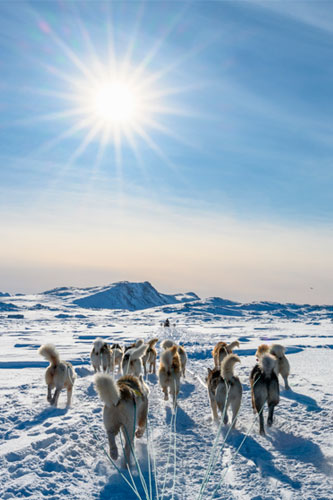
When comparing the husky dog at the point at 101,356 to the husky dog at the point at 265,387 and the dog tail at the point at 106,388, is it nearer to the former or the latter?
the husky dog at the point at 265,387

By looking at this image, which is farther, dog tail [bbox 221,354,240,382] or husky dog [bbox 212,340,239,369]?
husky dog [bbox 212,340,239,369]

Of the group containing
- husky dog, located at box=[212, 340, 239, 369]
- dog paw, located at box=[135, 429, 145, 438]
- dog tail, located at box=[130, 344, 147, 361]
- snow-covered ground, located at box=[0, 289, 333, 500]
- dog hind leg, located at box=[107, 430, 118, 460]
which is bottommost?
snow-covered ground, located at box=[0, 289, 333, 500]

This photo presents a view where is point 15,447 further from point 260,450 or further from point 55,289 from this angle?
point 55,289

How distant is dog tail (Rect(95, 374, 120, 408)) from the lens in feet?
14.3

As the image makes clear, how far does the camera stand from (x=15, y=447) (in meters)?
5.18

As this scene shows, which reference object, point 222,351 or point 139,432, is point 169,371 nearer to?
point 139,432


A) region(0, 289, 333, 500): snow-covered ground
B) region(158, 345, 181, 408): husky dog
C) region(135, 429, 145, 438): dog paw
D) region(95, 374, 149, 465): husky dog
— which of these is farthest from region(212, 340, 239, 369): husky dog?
region(95, 374, 149, 465): husky dog

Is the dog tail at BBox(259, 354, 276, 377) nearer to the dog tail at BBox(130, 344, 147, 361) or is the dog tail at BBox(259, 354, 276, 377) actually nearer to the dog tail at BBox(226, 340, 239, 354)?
the dog tail at BBox(130, 344, 147, 361)

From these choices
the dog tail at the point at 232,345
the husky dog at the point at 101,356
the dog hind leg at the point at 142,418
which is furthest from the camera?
the husky dog at the point at 101,356

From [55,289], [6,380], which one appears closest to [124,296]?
[55,289]

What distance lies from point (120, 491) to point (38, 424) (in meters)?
2.85

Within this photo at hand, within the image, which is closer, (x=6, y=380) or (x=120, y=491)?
(x=120, y=491)

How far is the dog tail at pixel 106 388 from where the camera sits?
435 centimetres

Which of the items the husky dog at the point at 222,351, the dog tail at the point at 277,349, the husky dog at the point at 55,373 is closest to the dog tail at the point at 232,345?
the husky dog at the point at 222,351
